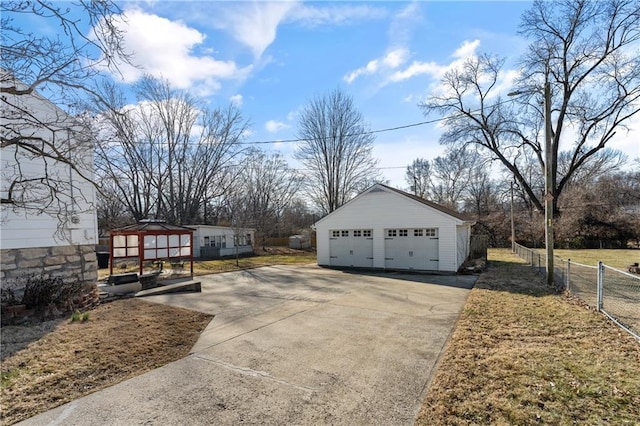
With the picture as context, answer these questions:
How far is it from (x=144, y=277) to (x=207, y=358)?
727 centimetres

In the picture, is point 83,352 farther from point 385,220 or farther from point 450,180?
point 450,180

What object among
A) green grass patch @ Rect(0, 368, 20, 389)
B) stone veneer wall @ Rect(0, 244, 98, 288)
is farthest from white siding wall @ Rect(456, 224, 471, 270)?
green grass patch @ Rect(0, 368, 20, 389)

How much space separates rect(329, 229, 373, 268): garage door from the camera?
662 inches

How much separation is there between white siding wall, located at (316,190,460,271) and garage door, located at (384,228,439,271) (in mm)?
234

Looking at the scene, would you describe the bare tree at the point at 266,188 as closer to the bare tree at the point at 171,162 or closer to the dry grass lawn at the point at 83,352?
the bare tree at the point at 171,162

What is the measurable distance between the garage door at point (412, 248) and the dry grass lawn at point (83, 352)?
35.8 feet

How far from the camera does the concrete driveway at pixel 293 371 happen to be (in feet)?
10.7

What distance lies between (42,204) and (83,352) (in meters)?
3.77

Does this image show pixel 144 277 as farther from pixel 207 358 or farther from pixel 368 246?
pixel 368 246

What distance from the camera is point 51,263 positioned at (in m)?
7.68

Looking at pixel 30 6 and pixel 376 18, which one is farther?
pixel 376 18

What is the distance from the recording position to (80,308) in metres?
7.50

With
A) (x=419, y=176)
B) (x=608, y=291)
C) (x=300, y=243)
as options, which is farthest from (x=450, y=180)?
(x=608, y=291)

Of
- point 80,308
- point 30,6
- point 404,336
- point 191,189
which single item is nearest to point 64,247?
point 80,308
